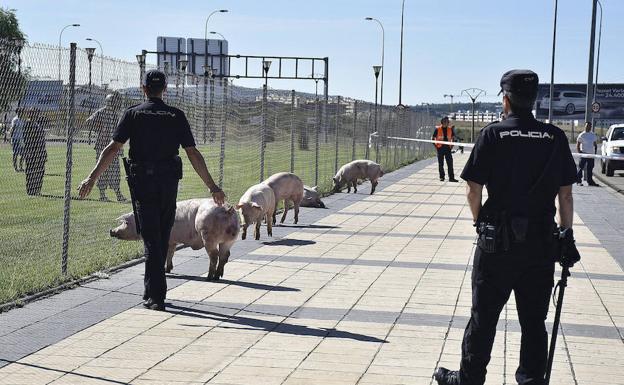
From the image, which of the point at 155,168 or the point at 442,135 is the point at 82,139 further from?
the point at 442,135

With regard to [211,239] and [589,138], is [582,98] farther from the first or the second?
[211,239]

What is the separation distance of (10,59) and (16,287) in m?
1.95

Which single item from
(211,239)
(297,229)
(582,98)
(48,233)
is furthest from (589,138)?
(582,98)

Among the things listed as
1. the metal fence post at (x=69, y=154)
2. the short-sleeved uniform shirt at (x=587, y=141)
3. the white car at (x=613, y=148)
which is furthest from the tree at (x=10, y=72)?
the white car at (x=613, y=148)

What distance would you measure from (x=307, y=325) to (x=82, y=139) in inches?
240

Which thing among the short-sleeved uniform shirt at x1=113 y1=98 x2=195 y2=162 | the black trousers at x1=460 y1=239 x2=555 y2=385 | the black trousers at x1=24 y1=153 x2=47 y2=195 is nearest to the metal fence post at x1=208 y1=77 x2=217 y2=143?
the black trousers at x1=24 y1=153 x2=47 y2=195

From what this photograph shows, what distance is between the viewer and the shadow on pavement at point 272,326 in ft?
25.9

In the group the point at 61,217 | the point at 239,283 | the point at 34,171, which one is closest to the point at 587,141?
the point at 61,217

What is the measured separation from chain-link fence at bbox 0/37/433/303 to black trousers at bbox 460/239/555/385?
4.49m

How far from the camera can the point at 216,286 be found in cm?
1012

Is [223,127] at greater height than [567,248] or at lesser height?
greater

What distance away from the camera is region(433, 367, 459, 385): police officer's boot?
605cm

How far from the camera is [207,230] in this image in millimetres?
10117

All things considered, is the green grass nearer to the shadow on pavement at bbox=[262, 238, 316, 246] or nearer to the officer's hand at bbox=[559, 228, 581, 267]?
the shadow on pavement at bbox=[262, 238, 316, 246]
